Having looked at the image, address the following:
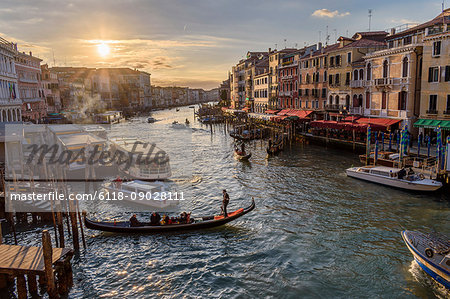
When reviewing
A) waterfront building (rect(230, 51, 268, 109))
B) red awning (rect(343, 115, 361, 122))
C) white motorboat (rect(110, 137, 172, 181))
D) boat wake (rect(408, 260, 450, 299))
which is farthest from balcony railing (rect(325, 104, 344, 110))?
waterfront building (rect(230, 51, 268, 109))

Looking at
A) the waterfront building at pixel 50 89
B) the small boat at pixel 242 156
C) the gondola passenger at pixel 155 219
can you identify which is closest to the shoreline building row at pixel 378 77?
the small boat at pixel 242 156

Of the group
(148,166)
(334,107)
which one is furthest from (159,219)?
(334,107)

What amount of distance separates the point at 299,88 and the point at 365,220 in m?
36.3

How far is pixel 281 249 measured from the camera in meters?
14.8

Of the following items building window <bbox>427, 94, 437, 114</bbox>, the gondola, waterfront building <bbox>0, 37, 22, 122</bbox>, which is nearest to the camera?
the gondola

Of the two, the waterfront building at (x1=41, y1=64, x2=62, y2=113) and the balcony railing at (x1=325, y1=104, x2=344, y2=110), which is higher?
the waterfront building at (x1=41, y1=64, x2=62, y2=113)

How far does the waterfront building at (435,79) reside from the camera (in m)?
27.2

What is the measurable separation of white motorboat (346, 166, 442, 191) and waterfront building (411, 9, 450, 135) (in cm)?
852

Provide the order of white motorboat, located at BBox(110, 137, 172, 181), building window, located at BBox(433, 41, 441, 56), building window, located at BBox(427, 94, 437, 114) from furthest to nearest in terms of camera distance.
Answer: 1. building window, located at BBox(427, 94, 437, 114)
2. building window, located at BBox(433, 41, 441, 56)
3. white motorboat, located at BBox(110, 137, 172, 181)

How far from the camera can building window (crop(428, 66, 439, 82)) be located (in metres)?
28.0

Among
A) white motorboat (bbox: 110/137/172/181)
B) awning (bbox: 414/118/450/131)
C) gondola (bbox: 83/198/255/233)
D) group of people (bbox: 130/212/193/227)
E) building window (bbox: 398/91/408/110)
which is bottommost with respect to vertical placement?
gondola (bbox: 83/198/255/233)

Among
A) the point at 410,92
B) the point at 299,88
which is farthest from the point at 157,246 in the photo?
the point at 299,88

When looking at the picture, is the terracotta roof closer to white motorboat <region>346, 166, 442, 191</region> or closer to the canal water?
white motorboat <region>346, 166, 442, 191</region>

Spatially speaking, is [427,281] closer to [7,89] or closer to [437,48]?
[437,48]
